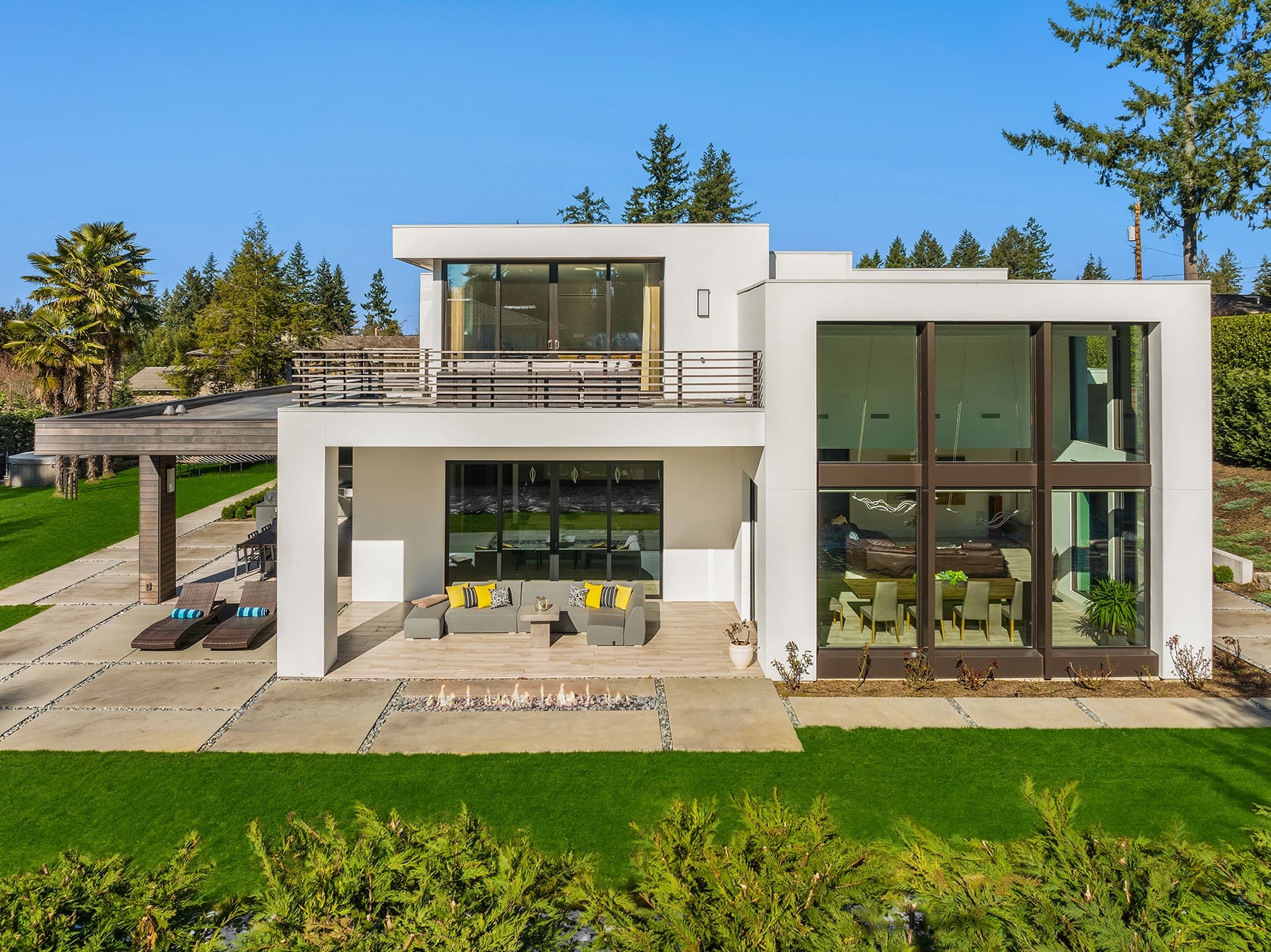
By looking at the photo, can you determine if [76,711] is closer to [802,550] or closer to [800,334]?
[802,550]

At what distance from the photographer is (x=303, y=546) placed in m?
11.6

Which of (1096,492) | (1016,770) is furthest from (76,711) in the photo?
(1096,492)

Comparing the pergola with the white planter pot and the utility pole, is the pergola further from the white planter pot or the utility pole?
the utility pole

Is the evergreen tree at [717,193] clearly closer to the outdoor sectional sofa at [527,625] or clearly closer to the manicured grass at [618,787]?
the outdoor sectional sofa at [527,625]

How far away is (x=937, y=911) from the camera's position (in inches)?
171

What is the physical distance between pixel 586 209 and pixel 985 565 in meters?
56.9

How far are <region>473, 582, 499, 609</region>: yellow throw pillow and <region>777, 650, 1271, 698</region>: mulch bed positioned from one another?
5617mm

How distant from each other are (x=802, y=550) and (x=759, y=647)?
1799mm

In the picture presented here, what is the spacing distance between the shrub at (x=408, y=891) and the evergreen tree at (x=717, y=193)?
5562 cm

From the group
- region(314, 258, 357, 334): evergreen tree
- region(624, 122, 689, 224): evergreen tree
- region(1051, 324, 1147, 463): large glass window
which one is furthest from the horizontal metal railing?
region(314, 258, 357, 334): evergreen tree

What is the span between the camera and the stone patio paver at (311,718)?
30.9 ft

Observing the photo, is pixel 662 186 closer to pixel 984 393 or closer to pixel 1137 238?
pixel 1137 238

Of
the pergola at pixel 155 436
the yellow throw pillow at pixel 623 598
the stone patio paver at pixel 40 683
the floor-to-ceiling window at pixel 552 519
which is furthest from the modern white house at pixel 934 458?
the floor-to-ceiling window at pixel 552 519

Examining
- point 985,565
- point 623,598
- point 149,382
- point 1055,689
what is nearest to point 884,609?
point 985,565
